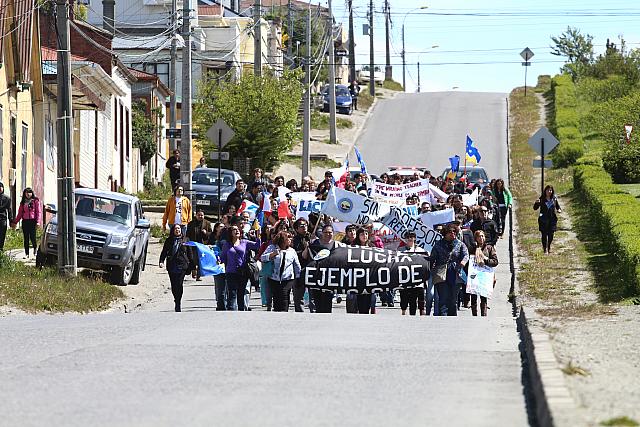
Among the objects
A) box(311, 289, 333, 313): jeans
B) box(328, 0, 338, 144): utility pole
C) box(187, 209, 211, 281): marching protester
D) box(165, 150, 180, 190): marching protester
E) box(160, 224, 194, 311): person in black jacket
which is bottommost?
box(311, 289, 333, 313): jeans

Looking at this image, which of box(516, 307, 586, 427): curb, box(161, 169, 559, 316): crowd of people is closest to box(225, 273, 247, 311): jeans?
box(161, 169, 559, 316): crowd of people

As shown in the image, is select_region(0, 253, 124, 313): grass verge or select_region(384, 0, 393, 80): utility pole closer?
select_region(0, 253, 124, 313): grass verge

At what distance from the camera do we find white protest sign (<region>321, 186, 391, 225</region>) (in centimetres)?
2884

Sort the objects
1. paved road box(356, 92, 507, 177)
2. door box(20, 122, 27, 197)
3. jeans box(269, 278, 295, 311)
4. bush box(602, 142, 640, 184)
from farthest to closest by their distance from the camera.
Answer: paved road box(356, 92, 507, 177) → bush box(602, 142, 640, 184) → door box(20, 122, 27, 197) → jeans box(269, 278, 295, 311)

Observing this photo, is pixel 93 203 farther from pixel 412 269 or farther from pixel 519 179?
pixel 519 179

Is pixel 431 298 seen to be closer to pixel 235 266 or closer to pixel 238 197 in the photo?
pixel 235 266

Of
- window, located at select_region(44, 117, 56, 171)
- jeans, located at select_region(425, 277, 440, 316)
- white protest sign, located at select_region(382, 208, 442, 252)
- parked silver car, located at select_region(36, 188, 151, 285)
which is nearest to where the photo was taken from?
jeans, located at select_region(425, 277, 440, 316)

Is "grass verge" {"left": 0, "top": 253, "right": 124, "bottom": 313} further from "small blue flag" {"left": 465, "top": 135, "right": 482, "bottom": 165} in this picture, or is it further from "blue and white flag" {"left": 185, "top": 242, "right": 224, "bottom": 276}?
"small blue flag" {"left": 465, "top": 135, "right": 482, "bottom": 165}

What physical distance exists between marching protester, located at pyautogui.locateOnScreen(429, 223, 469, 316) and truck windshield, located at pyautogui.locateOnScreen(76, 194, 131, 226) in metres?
8.07

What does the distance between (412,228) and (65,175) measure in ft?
20.6

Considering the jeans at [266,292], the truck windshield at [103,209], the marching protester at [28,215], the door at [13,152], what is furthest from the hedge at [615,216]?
the door at [13,152]

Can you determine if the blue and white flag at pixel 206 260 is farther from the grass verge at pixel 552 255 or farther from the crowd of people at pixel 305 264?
the grass verge at pixel 552 255

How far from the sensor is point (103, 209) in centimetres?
2797

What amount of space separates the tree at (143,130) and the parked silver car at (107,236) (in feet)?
89.4
